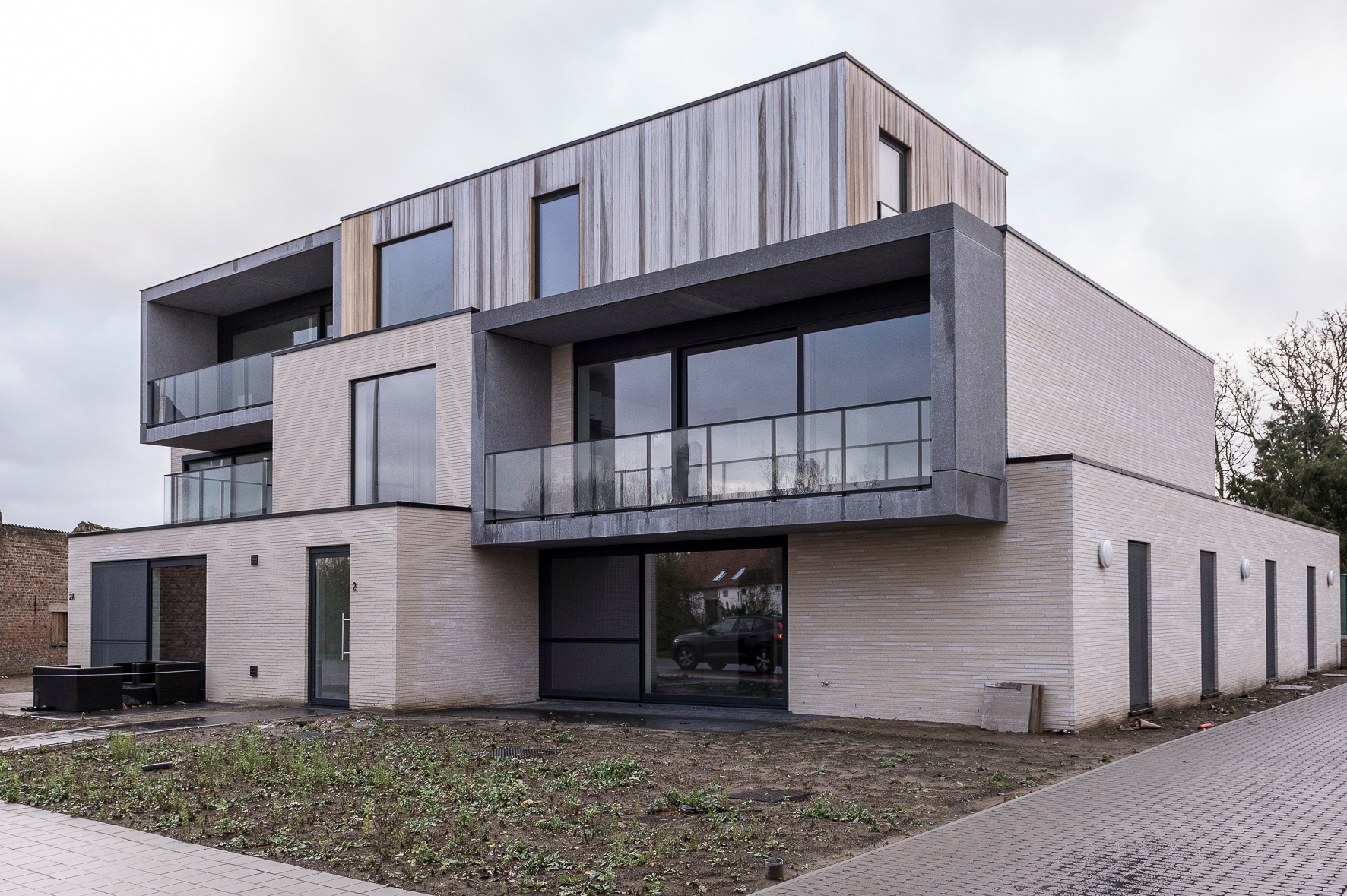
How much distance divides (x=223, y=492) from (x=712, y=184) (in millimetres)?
11575

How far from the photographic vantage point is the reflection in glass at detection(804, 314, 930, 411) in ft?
51.5

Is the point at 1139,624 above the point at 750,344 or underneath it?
underneath

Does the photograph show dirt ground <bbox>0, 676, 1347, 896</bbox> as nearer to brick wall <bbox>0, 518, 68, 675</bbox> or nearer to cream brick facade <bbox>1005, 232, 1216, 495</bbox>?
cream brick facade <bbox>1005, 232, 1216, 495</bbox>

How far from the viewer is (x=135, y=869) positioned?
7031mm

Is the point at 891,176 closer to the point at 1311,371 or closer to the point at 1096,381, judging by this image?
the point at 1096,381

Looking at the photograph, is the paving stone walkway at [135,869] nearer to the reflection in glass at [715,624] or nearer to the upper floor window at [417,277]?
the reflection in glass at [715,624]

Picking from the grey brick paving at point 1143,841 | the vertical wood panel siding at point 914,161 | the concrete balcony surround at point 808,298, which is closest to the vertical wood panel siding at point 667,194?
the vertical wood panel siding at point 914,161

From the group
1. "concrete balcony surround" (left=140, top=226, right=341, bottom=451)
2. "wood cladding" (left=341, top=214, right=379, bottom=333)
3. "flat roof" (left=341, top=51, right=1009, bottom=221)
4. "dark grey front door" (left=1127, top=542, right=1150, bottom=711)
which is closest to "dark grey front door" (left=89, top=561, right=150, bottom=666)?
"concrete balcony surround" (left=140, top=226, right=341, bottom=451)

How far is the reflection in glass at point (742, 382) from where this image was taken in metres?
17.0

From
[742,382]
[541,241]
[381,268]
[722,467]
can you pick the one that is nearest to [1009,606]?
[722,467]

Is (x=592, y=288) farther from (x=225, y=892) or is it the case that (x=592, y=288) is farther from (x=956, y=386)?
(x=225, y=892)

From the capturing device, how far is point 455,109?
682 inches

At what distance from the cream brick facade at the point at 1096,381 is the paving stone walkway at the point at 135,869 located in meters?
10.9

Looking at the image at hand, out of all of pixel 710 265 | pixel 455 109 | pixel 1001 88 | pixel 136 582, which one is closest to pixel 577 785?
pixel 710 265
